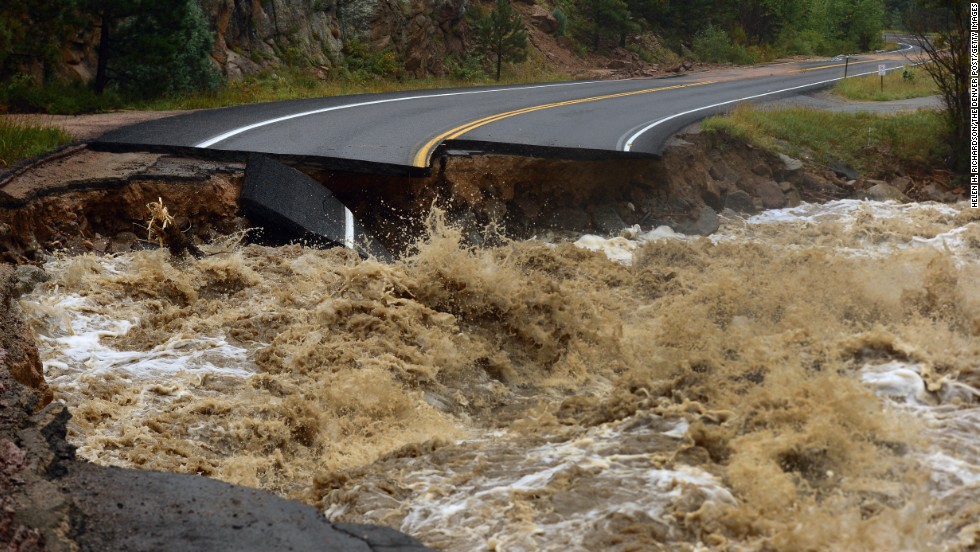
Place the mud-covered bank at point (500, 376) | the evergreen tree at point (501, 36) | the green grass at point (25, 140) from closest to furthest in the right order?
the mud-covered bank at point (500, 376) → the green grass at point (25, 140) → the evergreen tree at point (501, 36)

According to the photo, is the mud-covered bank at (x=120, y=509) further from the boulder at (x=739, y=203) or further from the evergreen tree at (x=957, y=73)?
the evergreen tree at (x=957, y=73)

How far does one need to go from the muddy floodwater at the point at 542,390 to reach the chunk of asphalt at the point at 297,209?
1.48 feet

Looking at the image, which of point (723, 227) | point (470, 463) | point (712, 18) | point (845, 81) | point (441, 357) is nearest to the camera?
point (470, 463)

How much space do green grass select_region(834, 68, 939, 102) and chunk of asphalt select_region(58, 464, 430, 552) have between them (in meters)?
22.8

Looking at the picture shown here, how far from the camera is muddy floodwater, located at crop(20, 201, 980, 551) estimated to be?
6164 millimetres

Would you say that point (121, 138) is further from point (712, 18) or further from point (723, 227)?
Answer: point (712, 18)

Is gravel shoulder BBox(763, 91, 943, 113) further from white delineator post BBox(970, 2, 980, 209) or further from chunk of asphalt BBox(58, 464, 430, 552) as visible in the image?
chunk of asphalt BBox(58, 464, 430, 552)

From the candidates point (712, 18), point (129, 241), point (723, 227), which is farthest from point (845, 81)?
point (129, 241)

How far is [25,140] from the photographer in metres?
11.1

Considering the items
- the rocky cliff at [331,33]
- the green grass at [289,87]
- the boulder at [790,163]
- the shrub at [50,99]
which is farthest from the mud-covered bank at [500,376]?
the rocky cliff at [331,33]

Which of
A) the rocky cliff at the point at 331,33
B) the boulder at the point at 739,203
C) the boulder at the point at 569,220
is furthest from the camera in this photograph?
the rocky cliff at the point at 331,33

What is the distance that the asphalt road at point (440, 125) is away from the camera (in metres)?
12.9

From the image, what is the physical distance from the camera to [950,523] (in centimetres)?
588

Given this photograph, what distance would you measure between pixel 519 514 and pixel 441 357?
3.60 meters
